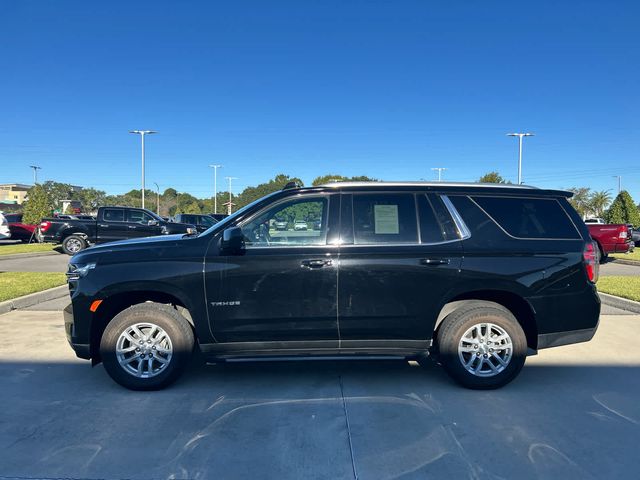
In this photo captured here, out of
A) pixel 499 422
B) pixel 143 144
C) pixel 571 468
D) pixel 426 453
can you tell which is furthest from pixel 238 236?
pixel 143 144

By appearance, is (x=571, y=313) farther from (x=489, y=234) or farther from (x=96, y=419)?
(x=96, y=419)

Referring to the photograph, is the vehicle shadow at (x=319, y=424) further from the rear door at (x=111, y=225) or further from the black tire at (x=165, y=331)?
the rear door at (x=111, y=225)

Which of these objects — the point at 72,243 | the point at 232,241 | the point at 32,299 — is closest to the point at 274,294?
the point at 232,241

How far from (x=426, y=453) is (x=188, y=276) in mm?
2478

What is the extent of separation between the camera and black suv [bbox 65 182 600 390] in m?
4.19

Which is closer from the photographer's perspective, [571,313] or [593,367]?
[571,313]

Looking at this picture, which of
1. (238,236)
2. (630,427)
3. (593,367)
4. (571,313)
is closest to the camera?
(630,427)

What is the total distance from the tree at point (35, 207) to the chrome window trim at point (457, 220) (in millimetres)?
28274

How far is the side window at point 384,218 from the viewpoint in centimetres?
433

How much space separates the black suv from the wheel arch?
0.06 feet

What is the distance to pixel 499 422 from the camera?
12.1 ft

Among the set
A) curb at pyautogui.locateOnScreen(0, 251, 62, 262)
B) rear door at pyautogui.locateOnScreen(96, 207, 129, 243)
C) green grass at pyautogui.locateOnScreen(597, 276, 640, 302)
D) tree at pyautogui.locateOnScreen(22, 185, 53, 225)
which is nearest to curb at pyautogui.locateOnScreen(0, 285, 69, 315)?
curb at pyautogui.locateOnScreen(0, 251, 62, 262)

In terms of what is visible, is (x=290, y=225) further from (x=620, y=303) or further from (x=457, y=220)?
(x=620, y=303)

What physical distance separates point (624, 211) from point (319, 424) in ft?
104
